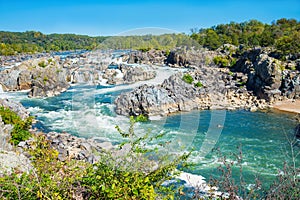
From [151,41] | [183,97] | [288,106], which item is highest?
[151,41]

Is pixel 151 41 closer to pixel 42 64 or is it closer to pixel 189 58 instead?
pixel 42 64

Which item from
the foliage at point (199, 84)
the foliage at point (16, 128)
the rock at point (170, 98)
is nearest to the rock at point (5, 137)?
the foliage at point (16, 128)

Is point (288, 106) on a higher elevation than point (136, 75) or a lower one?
lower

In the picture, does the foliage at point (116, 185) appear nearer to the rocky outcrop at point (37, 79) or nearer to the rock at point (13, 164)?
the rock at point (13, 164)

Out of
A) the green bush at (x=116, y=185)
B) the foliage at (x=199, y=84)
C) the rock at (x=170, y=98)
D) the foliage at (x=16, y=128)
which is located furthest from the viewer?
the foliage at (x=199, y=84)

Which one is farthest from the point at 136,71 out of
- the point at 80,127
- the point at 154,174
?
the point at 154,174

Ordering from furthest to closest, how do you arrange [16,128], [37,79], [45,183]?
1. [37,79]
2. [16,128]
3. [45,183]

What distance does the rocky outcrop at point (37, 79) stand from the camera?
25.6 metres

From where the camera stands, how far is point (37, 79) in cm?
2636

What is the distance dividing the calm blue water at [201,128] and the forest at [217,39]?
Result: 617cm

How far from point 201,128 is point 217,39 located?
3897 cm

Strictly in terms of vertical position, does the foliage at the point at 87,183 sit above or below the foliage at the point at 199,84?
above

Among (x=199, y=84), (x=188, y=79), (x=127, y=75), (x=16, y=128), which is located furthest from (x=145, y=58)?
(x=16, y=128)

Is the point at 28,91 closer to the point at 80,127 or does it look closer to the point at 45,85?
the point at 45,85
